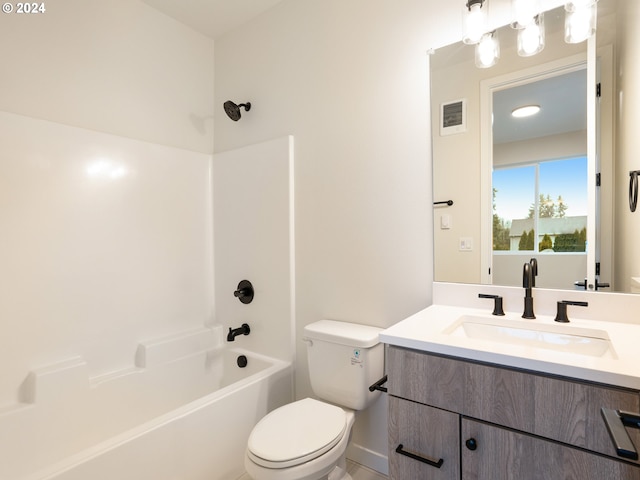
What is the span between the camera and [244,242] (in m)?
2.30

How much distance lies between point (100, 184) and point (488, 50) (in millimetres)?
2092

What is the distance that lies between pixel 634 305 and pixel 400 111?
1205 millimetres

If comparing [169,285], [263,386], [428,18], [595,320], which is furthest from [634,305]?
[169,285]

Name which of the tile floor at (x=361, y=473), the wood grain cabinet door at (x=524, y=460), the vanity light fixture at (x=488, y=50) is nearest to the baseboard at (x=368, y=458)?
the tile floor at (x=361, y=473)

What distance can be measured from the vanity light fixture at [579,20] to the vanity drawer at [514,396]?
1237 millimetres

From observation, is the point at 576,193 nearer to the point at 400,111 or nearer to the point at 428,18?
the point at 400,111

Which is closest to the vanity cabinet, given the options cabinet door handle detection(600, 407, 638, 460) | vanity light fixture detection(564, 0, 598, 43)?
cabinet door handle detection(600, 407, 638, 460)

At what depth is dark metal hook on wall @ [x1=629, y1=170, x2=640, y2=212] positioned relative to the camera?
1158 millimetres

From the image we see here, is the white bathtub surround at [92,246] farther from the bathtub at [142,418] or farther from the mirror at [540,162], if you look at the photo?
the mirror at [540,162]

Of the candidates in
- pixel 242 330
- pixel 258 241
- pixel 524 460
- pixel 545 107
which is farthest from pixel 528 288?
pixel 242 330

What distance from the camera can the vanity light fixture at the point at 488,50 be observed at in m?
1.41

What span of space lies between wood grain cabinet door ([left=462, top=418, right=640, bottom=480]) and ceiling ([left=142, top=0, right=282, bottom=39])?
2.48m

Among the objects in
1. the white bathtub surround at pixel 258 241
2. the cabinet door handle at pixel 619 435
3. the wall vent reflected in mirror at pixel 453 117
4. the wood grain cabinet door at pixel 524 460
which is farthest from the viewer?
the white bathtub surround at pixel 258 241

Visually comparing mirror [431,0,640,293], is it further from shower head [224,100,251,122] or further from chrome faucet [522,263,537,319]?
shower head [224,100,251,122]
